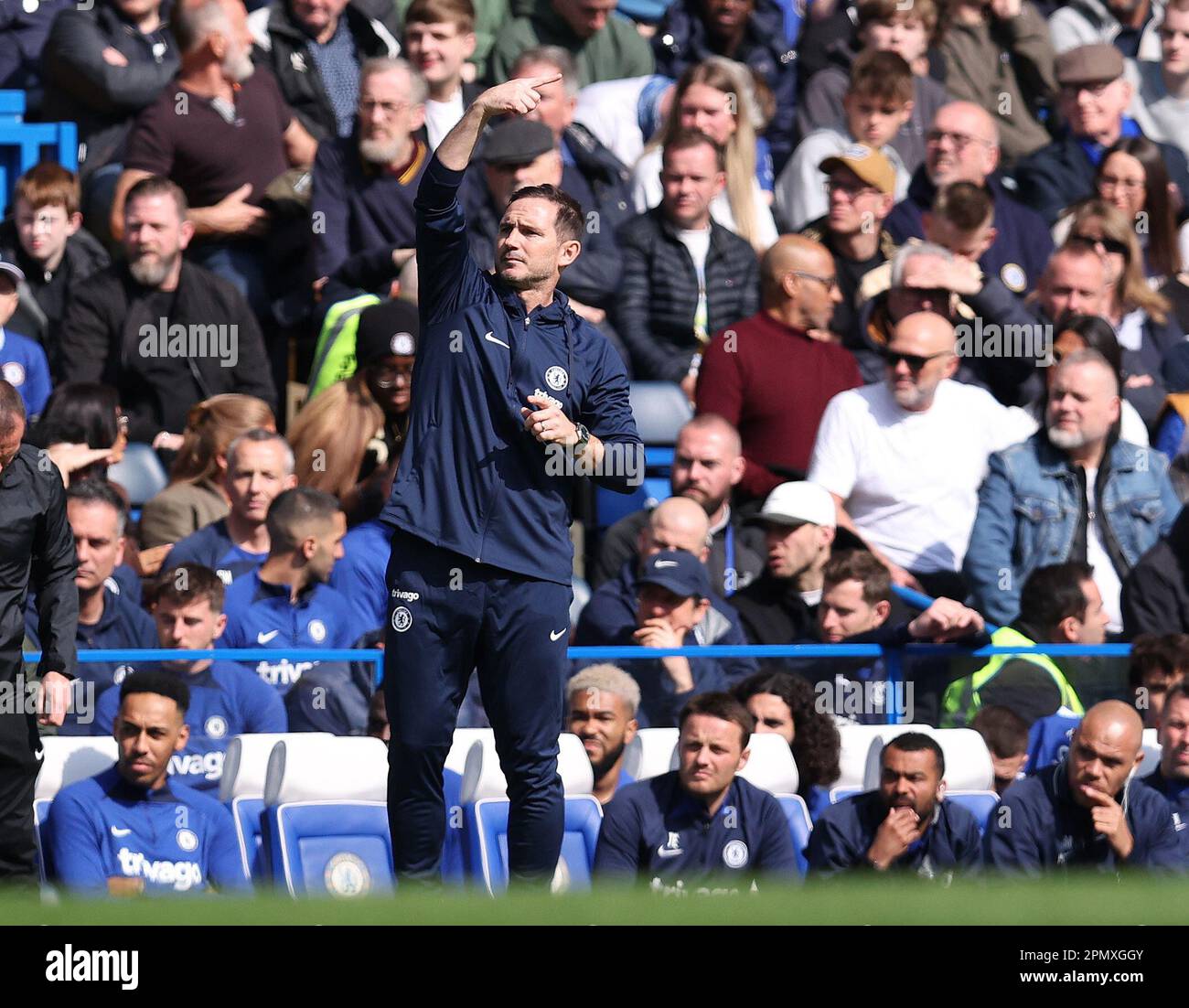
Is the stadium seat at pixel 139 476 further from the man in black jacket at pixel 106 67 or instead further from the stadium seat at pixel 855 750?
the stadium seat at pixel 855 750

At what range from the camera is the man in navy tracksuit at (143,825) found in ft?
22.6

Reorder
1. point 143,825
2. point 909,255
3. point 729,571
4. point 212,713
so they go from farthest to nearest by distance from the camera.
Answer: point 909,255, point 729,571, point 212,713, point 143,825

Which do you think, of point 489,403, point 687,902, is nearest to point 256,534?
point 489,403

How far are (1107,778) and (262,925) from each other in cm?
321

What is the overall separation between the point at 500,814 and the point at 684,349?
10.9 ft

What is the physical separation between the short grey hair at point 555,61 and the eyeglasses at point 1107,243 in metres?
2.29

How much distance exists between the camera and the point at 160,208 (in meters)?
9.45

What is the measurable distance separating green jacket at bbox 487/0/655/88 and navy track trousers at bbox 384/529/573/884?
215 inches

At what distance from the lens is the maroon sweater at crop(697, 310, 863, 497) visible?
942cm

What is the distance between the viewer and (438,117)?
10.3 meters

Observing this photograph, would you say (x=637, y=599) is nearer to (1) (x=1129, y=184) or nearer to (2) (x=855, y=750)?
(2) (x=855, y=750)

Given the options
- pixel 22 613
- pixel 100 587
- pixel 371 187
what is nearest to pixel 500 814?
pixel 22 613

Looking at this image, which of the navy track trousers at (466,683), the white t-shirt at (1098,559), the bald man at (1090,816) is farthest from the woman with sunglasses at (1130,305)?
the navy track trousers at (466,683)
